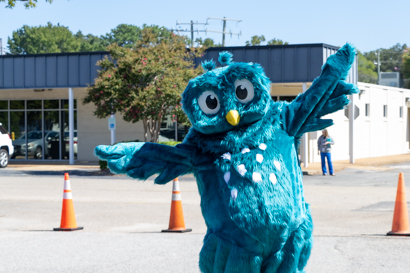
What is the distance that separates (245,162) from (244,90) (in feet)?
1.45

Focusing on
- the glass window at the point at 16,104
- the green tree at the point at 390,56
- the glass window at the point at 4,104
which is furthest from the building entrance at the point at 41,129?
the green tree at the point at 390,56

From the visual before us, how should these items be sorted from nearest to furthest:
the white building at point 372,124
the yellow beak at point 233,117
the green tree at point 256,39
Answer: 1. the yellow beak at point 233,117
2. the white building at point 372,124
3. the green tree at point 256,39

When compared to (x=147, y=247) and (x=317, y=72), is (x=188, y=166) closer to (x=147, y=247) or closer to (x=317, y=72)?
(x=147, y=247)

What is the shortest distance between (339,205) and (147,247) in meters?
5.43

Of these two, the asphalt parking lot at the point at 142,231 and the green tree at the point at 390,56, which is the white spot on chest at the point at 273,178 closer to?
the asphalt parking lot at the point at 142,231

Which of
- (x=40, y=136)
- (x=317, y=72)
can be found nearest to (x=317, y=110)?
(x=317, y=72)

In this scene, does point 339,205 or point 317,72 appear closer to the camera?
point 339,205

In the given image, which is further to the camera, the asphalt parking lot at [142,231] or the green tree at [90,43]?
the green tree at [90,43]

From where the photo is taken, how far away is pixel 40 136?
1081 inches

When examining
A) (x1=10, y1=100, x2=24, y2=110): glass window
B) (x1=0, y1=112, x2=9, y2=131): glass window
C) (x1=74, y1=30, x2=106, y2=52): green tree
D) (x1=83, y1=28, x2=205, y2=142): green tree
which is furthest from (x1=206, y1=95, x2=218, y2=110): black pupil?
(x1=74, y1=30, x2=106, y2=52): green tree

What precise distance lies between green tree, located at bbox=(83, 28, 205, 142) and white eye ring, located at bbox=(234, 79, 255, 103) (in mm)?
15515

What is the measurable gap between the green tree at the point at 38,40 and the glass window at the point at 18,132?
76.2m

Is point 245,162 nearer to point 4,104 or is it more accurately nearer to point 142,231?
point 142,231

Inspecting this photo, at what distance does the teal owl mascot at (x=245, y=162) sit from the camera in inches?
142
